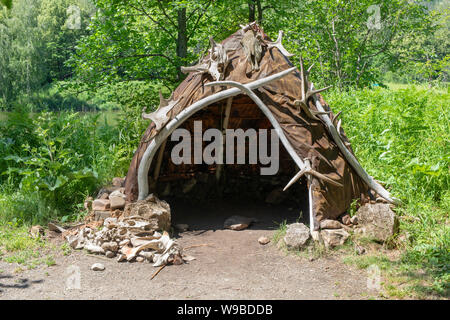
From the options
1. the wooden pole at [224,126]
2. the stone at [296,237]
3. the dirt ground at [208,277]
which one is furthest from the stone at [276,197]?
the stone at [296,237]

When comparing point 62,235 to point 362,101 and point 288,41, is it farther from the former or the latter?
point 288,41

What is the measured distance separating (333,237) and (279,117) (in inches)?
58.1

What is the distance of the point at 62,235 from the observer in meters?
5.64

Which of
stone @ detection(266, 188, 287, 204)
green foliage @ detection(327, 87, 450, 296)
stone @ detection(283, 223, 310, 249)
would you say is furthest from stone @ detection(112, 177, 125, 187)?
green foliage @ detection(327, 87, 450, 296)

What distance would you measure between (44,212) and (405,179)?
476cm

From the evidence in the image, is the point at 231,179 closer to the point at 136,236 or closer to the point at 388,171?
the point at 388,171

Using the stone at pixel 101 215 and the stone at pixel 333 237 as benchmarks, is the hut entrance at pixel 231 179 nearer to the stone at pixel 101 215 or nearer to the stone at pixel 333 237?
the stone at pixel 101 215

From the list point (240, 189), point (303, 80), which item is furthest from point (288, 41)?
point (303, 80)

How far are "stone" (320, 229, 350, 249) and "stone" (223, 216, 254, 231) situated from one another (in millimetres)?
1200

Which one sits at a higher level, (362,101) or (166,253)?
(362,101)

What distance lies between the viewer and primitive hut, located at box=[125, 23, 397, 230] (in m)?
5.11

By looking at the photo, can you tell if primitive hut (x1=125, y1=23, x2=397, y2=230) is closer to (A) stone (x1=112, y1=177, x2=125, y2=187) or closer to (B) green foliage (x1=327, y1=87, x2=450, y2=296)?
(B) green foliage (x1=327, y1=87, x2=450, y2=296)

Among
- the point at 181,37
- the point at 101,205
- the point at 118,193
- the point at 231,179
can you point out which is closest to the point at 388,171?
the point at 231,179

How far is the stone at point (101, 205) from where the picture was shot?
5.87m
